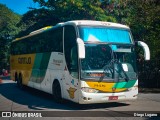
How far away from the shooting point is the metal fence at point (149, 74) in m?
20.7

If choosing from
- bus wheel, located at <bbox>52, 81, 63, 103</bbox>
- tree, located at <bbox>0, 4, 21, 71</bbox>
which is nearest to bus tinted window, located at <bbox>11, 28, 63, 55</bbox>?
bus wheel, located at <bbox>52, 81, 63, 103</bbox>

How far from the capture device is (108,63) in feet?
34.6

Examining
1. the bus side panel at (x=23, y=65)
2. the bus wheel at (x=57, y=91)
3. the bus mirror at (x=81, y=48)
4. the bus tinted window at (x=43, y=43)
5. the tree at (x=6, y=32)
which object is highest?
the tree at (x=6, y=32)

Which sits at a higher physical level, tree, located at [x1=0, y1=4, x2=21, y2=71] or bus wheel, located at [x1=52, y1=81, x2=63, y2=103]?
tree, located at [x1=0, y1=4, x2=21, y2=71]

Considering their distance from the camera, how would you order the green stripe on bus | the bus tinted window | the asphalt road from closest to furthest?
the asphalt road → the green stripe on bus → the bus tinted window

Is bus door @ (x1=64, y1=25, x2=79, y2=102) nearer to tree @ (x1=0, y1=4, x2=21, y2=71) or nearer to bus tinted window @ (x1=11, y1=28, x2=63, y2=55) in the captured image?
bus tinted window @ (x1=11, y1=28, x2=63, y2=55)

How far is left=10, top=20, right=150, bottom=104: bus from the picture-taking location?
10.3 metres

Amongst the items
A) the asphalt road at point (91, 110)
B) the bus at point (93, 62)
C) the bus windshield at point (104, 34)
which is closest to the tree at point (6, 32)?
the bus at point (93, 62)

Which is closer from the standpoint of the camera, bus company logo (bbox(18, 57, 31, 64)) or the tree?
bus company logo (bbox(18, 57, 31, 64))

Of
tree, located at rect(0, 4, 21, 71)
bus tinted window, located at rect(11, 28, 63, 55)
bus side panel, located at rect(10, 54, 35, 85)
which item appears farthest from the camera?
tree, located at rect(0, 4, 21, 71)

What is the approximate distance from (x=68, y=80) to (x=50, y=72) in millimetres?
2381

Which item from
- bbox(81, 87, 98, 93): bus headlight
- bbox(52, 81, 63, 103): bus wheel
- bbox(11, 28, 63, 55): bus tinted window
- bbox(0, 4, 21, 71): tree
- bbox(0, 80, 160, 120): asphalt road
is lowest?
bbox(0, 80, 160, 120): asphalt road

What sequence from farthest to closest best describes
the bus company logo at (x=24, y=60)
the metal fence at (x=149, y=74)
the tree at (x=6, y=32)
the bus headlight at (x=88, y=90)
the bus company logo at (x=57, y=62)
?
the tree at (x=6, y=32) → the metal fence at (x=149, y=74) → the bus company logo at (x=24, y=60) → the bus company logo at (x=57, y=62) → the bus headlight at (x=88, y=90)

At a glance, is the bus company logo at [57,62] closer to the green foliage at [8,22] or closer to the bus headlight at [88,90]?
the bus headlight at [88,90]
